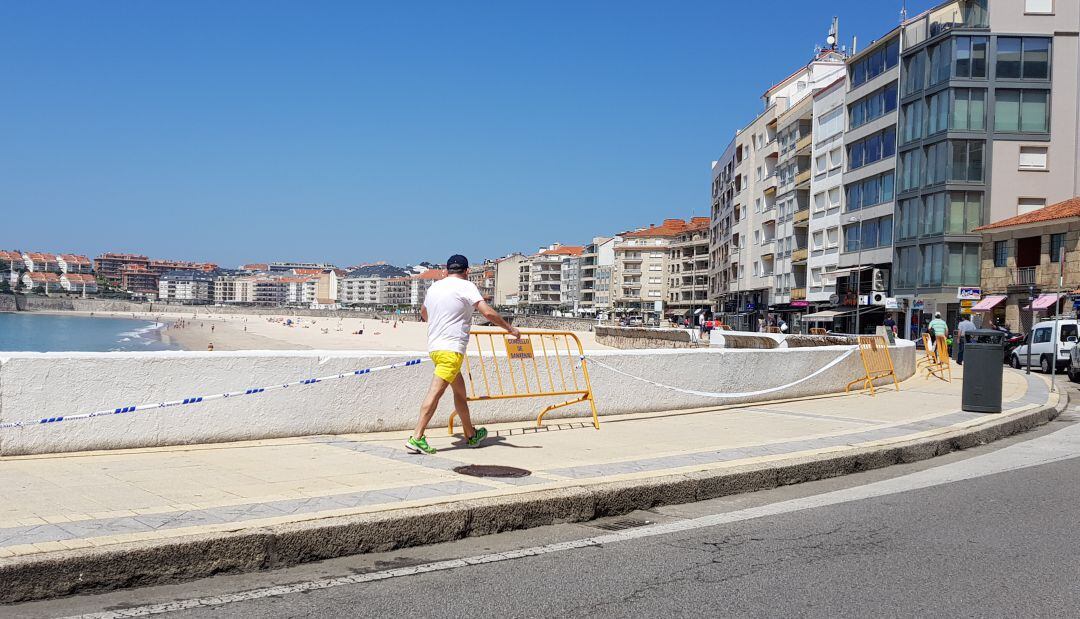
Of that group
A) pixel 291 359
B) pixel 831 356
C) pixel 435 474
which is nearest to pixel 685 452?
pixel 435 474

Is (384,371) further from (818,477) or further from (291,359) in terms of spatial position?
(818,477)

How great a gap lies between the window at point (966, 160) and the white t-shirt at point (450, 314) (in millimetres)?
50702

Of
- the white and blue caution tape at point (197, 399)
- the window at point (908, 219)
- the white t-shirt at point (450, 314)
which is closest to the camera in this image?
the white and blue caution tape at point (197, 399)

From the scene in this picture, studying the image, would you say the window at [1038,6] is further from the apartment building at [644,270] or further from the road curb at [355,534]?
the apartment building at [644,270]

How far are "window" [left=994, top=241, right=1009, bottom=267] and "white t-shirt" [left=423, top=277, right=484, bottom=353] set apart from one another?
46506mm

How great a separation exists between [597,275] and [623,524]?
179m

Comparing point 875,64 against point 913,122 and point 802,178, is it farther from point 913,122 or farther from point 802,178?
point 802,178

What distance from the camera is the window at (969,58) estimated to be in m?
52.6

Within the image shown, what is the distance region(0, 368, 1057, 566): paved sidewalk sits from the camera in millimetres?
5258

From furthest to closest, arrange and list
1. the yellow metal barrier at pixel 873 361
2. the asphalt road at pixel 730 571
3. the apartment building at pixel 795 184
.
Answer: the apartment building at pixel 795 184, the yellow metal barrier at pixel 873 361, the asphalt road at pixel 730 571

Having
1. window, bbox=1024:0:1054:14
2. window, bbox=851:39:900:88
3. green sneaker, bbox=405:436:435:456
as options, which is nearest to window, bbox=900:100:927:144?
window, bbox=851:39:900:88

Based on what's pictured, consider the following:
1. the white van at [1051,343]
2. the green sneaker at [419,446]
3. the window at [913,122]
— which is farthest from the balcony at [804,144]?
the green sneaker at [419,446]

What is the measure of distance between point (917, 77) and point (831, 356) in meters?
45.0

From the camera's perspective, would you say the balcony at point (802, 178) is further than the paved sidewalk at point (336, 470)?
Yes
